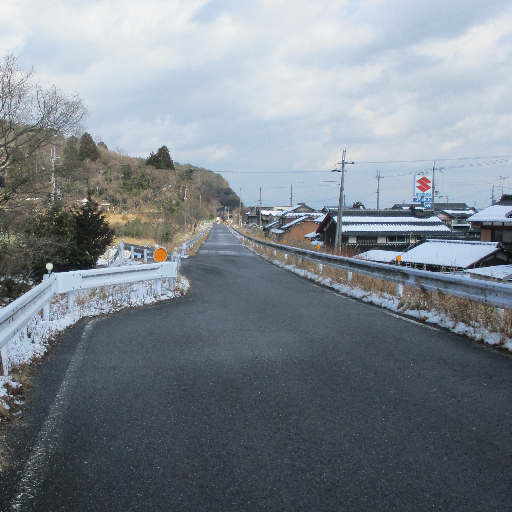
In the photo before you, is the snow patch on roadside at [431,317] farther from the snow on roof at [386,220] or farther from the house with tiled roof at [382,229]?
the snow on roof at [386,220]

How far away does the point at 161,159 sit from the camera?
79.4 m

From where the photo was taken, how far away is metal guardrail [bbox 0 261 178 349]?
5332 millimetres

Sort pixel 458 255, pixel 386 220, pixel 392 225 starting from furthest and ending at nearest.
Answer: pixel 386 220, pixel 392 225, pixel 458 255

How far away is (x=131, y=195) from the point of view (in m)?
62.8

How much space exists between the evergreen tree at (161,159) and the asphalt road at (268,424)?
7460 centimetres

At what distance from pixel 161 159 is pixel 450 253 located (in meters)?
53.9

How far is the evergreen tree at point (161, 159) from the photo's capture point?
78.4m

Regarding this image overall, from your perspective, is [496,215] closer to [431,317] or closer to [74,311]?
[431,317]

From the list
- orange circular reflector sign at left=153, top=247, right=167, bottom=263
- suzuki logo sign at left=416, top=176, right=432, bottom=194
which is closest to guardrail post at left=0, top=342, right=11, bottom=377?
orange circular reflector sign at left=153, top=247, right=167, bottom=263

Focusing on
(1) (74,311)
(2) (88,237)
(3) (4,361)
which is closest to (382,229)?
(2) (88,237)

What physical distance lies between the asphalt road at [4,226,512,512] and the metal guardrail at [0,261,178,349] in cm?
66

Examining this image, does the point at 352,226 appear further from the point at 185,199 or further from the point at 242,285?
the point at 242,285

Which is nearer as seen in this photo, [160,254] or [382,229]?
[160,254]

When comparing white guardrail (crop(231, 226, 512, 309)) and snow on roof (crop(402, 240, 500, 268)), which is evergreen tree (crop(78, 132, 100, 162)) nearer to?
snow on roof (crop(402, 240, 500, 268))
